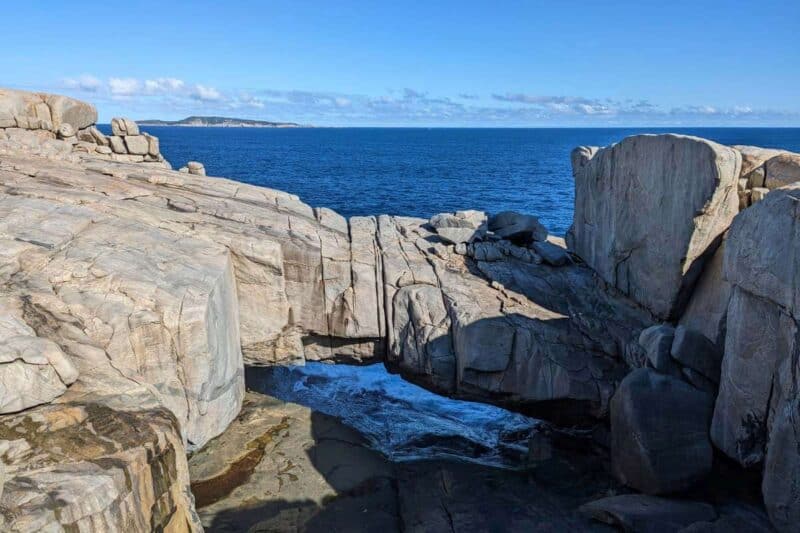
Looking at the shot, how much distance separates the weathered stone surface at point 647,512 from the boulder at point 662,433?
47cm

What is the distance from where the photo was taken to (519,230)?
799 inches

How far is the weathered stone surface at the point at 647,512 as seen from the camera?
10547mm

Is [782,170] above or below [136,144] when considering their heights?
above

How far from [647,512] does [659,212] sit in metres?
7.58

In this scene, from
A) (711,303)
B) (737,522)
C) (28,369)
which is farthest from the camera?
(711,303)

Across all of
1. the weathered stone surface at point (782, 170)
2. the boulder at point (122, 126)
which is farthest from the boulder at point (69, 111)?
the weathered stone surface at point (782, 170)

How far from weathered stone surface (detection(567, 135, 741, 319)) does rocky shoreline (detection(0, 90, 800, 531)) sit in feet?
0.23

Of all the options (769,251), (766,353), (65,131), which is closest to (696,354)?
(766,353)

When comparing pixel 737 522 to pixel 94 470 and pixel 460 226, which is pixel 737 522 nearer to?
pixel 94 470

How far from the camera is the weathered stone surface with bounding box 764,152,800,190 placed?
1318cm

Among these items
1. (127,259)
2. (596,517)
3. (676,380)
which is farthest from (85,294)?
(676,380)

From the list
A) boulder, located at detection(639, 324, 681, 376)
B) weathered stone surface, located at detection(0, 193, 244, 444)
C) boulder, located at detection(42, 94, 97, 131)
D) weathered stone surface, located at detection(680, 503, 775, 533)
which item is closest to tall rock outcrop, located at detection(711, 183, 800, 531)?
weathered stone surface, located at detection(680, 503, 775, 533)

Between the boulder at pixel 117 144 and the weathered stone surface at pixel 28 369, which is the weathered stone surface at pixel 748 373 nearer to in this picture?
the weathered stone surface at pixel 28 369

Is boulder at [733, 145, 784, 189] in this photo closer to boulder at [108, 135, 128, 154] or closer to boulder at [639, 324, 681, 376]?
boulder at [639, 324, 681, 376]
